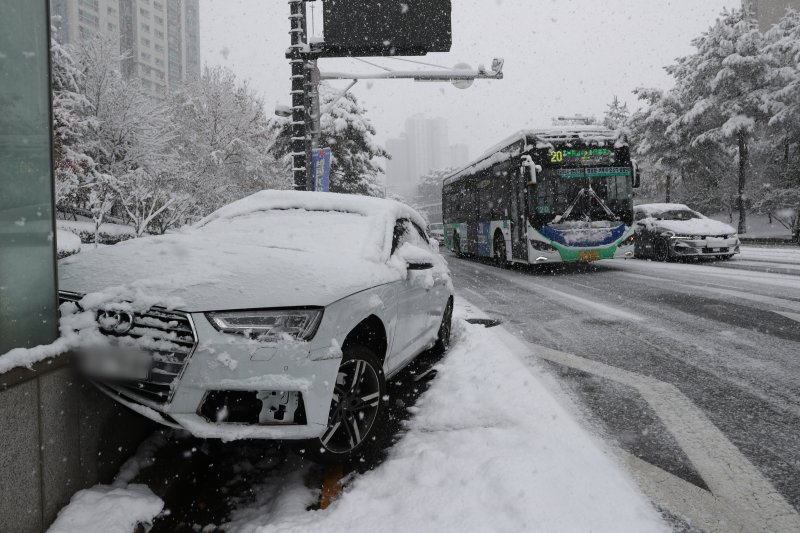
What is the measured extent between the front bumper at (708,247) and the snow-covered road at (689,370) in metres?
4.61

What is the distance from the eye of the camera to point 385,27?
38.4ft

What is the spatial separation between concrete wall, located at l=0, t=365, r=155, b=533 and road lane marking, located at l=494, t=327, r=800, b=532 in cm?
259

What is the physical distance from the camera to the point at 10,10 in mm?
2174

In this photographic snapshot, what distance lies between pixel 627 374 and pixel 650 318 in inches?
112

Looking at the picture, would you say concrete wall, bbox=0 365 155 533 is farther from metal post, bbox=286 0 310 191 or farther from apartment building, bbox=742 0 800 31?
apartment building, bbox=742 0 800 31

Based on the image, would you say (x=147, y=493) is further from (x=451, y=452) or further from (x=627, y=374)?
(x=627, y=374)

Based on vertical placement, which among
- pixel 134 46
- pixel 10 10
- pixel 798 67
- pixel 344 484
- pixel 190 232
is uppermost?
pixel 134 46

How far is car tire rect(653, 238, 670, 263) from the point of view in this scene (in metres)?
15.7

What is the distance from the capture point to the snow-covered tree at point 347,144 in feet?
99.9

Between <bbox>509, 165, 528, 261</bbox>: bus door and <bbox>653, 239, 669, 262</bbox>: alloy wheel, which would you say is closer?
<bbox>509, 165, 528, 261</bbox>: bus door

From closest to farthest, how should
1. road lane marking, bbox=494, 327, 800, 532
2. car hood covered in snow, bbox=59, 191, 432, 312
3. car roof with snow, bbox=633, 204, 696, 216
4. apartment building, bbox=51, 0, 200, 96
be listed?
road lane marking, bbox=494, 327, 800, 532 < car hood covered in snow, bbox=59, 191, 432, 312 < car roof with snow, bbox=633, 204, 696, 216 < apartment building, bbox=51, 0, 200, 96

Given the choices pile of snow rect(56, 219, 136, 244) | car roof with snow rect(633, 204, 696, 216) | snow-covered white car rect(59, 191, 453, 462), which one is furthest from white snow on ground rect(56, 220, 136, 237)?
snow-covered white car rect(59, 191, 453, 462)

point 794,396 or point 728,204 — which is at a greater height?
point 728,204

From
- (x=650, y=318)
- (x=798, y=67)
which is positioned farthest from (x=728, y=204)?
(x=650, y=318)
